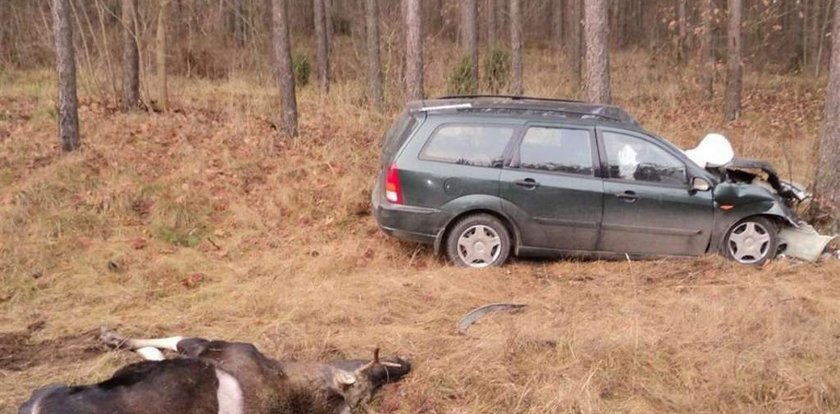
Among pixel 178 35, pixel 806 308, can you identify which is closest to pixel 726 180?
pixel 806 308

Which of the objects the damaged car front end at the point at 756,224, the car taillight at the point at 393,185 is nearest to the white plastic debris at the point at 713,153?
the damaged car front end at the point at 756,224

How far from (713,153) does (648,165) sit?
853mm

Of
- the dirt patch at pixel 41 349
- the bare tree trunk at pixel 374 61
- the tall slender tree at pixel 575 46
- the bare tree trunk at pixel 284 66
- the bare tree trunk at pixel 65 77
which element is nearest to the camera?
the dirt patch at pixel 41 349

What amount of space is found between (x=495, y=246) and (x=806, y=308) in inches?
115

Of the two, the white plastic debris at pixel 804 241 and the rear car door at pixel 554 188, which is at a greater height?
the rear car door at pixel 554 188

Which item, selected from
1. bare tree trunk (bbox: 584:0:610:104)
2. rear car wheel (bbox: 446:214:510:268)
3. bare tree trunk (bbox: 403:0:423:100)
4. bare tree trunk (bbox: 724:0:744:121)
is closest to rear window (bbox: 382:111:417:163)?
rear car wheel (bbox: 446:214:510:268)

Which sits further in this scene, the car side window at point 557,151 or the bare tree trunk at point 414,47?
the bare tree trunk at point 414,47

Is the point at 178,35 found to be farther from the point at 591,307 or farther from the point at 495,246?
the point at 591,307

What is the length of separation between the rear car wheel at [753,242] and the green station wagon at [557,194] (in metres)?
0.01

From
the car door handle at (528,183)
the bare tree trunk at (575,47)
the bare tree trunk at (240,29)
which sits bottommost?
the car door handle at (528,183)

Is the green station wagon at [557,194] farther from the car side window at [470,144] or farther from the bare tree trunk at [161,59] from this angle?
the bare tree trunk at [161,59]

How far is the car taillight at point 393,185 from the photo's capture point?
302 inches

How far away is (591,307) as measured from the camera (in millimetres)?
6617

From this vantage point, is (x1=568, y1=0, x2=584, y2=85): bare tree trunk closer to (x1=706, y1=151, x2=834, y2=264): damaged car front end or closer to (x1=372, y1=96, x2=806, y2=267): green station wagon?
(x1=706, y1=151, x2=834, y2=264): damaged car front end
